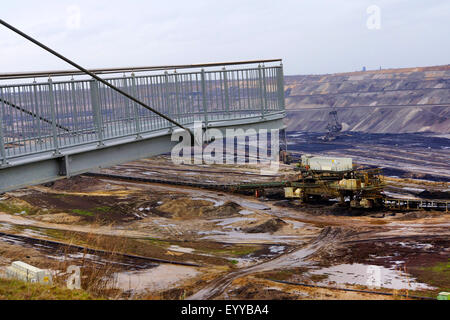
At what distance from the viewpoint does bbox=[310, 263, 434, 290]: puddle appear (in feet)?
50.1

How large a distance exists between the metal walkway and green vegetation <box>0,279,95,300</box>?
164 cm

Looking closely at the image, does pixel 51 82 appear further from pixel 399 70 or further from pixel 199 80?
pixel 399 70

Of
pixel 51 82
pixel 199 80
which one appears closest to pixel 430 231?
pixel 199 80

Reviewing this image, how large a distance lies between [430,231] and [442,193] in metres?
8.12

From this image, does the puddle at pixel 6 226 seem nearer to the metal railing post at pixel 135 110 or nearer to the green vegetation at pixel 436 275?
the metal railing post at pixel 135 110

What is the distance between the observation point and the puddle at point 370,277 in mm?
15258

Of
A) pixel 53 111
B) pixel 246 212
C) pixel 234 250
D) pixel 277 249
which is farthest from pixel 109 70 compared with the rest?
pixel 246 212

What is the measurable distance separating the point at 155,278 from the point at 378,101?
7449 centimetres

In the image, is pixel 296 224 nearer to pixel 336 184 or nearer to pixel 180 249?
pixel 336 184

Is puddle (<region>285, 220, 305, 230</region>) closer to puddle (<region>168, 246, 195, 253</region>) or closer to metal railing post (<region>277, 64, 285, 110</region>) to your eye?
puddle (<region>168, 246, 195, 253</region>)

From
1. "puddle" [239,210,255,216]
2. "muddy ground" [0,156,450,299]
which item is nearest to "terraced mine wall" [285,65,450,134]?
"muddy ground" [0,156,450,299]

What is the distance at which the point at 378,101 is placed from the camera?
85.1m

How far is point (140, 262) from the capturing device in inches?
703

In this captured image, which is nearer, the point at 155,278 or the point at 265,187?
the point at 155,278
